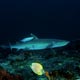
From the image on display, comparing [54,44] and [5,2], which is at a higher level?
[5,2]

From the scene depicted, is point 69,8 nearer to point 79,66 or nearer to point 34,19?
point 34,19

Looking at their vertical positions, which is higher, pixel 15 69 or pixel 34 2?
pixel 34 2

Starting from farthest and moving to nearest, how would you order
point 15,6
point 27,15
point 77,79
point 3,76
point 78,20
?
point 15,6, point 27,15, point 78,20, point 77,79, point 3,76

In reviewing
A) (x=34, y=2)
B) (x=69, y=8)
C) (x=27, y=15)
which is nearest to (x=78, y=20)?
(x=27, y=15)

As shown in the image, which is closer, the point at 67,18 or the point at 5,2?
the point at 67,18

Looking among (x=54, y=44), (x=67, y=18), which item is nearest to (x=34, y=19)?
(x=67, y=18)

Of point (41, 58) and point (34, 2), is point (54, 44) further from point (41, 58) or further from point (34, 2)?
point (34, 2)

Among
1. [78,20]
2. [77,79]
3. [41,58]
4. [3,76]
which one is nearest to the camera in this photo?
[3,76]

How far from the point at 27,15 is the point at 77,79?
150 meters

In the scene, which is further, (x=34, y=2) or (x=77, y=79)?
(x=34, y=2)

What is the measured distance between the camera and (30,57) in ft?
34.6

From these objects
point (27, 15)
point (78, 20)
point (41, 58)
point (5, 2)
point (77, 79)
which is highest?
point (5, 2)

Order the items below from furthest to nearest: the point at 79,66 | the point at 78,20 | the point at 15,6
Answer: the point at 15,6 → the point at 78,20 → the point at 79,66

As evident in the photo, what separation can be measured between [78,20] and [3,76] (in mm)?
118736
